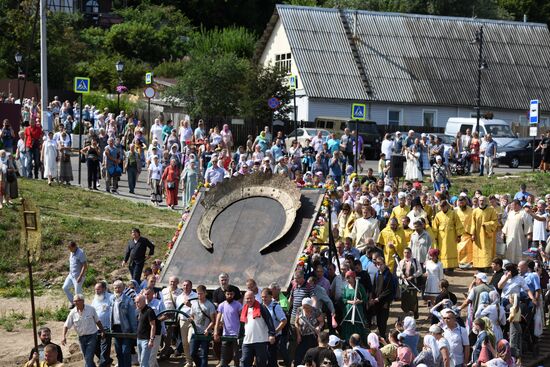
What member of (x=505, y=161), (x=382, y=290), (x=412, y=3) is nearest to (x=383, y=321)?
(x=382, y=290)

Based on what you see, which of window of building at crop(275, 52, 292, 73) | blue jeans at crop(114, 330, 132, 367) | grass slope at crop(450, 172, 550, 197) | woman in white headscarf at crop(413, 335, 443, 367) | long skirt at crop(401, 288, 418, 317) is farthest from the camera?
window of building at crop(275, 52, 292, 73)

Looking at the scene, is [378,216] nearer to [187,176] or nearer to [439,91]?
[187,176]

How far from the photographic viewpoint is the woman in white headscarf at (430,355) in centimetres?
1745

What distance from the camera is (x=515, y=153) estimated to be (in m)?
46.0

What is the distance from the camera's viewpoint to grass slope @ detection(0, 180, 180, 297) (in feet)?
94.4

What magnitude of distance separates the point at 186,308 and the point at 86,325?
161cm

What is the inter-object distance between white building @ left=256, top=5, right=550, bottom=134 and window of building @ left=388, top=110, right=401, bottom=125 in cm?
5

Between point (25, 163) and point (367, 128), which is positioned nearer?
point (25, 163)

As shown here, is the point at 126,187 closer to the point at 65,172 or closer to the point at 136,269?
the point at 65,172

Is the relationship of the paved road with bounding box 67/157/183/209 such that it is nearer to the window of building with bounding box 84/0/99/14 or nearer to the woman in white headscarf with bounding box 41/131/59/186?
the woman in white headscarf with bounding box 41/131/59/186

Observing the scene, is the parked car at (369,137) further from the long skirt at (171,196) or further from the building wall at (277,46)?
the long skirt at (171,196)

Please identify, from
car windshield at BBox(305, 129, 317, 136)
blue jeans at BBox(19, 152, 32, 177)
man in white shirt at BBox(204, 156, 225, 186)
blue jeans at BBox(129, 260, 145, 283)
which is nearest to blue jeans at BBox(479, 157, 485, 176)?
car windshield at BBox(305, 129, 317, 136)

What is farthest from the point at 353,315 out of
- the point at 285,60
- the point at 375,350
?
the point at 285,60

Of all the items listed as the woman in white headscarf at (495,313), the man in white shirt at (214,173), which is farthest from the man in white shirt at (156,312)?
the man in white shirt at (214,173)
